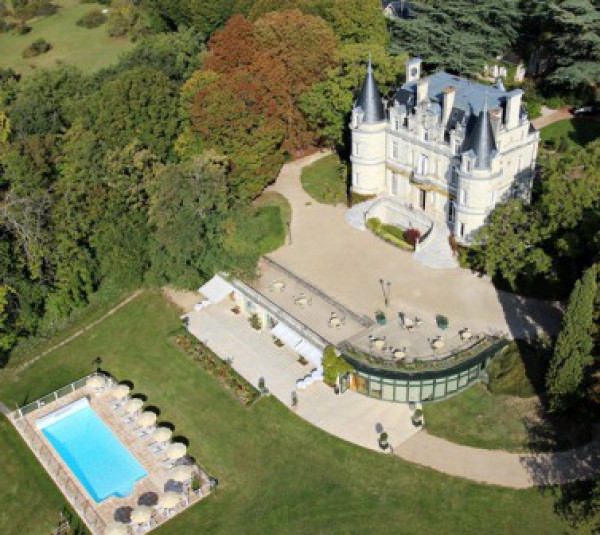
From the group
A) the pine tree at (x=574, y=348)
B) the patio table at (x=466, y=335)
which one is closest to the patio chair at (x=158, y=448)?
the patio table at (x=466, y=335)

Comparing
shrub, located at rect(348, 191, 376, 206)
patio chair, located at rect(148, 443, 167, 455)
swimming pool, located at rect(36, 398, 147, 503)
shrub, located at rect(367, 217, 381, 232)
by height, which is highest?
shrub, located at rect(348, 191, 376, 206)

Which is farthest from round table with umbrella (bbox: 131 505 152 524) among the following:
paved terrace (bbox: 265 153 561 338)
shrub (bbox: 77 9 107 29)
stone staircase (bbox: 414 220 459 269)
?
shrub (bbox: 77 9 107 29)

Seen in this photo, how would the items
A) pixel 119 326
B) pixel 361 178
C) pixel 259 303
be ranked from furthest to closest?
pixel 361 178 < pixel 119 326 < pixel 259 303

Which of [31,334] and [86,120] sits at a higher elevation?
[86,120]

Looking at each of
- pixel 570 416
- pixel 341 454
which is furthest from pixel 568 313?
pixel 341 454

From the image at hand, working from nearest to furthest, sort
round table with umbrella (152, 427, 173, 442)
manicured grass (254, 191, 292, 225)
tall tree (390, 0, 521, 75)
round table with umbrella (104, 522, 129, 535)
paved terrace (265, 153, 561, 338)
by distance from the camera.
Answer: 1. round table with umbrella (104, 522, 129, 535)
2. round table with umbrella (152, 427, 173, 442)
3. paved terrace (265, 153, 561, 338)
4. manicured grass (254, 191, 292, 225)
5. tall tree (390, 0, 521, 75)

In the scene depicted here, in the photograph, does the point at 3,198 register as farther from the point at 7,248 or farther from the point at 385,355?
the point at 385,355

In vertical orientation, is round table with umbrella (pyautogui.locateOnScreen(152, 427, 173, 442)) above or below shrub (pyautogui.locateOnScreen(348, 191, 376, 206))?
below

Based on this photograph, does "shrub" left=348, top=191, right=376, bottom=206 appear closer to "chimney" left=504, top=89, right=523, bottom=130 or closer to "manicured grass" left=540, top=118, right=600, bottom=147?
"chimney" left=504, top=89, right=523, bottom=130
